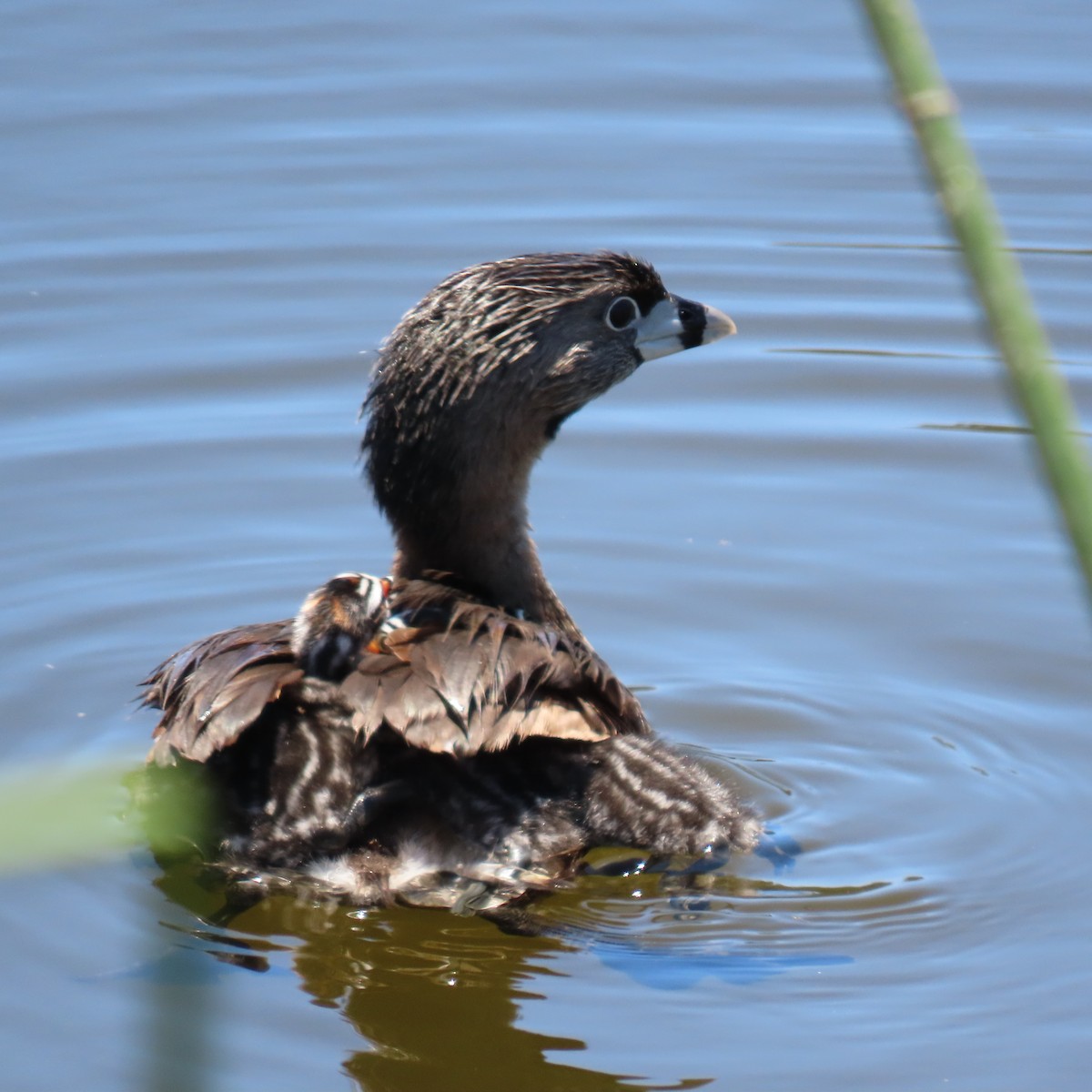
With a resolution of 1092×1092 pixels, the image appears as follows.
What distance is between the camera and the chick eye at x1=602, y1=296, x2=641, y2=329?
202 inches

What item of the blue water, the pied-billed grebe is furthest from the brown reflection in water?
the pied-billed grebe

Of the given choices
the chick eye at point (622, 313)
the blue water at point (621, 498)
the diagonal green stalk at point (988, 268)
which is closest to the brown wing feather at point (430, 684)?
the blue water at point (621, 498)

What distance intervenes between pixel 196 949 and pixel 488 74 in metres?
8.45

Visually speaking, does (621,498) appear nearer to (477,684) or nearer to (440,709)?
(477,684)

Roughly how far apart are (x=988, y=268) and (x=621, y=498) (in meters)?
6.54

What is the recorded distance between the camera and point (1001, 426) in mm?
7691

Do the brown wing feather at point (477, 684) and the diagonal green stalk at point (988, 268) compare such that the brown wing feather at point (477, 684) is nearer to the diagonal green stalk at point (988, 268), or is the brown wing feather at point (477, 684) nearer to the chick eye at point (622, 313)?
the chick eye at point (622, 313)

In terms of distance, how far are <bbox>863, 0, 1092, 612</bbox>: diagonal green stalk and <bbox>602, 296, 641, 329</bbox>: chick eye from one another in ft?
14.8

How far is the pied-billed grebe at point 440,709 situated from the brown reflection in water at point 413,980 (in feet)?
0.78

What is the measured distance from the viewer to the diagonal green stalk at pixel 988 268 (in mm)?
617

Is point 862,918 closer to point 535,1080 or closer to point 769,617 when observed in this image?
point 535,1080

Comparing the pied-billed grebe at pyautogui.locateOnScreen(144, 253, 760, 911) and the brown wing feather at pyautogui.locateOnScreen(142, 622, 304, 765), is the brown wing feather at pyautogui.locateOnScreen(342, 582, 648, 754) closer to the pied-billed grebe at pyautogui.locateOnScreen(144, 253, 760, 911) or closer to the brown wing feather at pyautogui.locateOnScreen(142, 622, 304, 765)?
the pied-billed grebe at pyautogui.locateOnScreen(144, 253, 760, 911)

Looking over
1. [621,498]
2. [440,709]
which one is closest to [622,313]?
[440,709]

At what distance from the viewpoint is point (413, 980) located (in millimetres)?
4172
